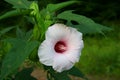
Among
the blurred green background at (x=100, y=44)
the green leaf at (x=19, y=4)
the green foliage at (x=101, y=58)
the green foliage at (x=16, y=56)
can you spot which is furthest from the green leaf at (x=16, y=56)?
the green foliage at (x=101, y=58)

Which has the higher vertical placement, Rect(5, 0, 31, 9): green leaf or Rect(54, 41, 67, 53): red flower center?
Rect(5, 0, 31, 9): green leaf

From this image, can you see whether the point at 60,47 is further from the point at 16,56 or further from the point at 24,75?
the point at 24,75

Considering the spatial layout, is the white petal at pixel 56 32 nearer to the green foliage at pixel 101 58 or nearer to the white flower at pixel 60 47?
the white flower at pixel 60 47

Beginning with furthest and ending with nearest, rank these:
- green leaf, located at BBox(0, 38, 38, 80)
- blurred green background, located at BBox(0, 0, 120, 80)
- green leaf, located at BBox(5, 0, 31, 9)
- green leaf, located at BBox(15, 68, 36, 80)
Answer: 1. blurred green background, located at BBox(0, 0, 120, 80)
2. green leaf, located at BBox(15, 68, 36, 80)
3. green leaf, located at BBox(5, 0, 31, 9)
4. green leaf, located at BBox(0, 38, 38, 80)

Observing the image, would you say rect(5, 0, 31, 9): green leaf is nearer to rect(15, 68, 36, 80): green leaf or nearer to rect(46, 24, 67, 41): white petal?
rect(46, 24, 67, 41): white petal

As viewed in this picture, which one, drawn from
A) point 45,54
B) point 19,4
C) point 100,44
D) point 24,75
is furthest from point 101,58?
point 45,54

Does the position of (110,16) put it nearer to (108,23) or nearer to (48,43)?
(108,23)

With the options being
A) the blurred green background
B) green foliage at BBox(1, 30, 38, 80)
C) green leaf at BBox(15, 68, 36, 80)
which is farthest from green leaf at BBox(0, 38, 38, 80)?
the blurred green background
